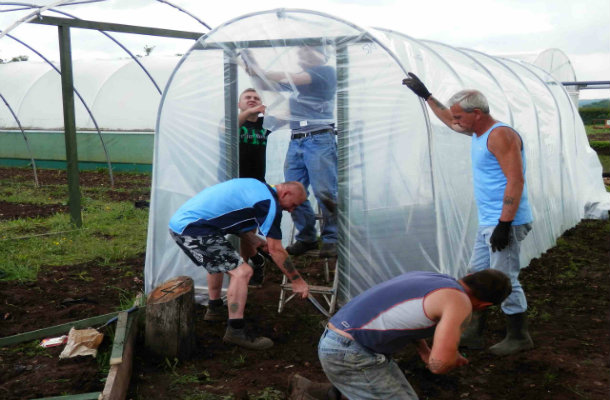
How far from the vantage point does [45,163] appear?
16266mm

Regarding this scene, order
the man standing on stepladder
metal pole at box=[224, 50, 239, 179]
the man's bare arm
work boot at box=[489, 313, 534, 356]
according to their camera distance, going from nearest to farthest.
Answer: the man standing on stepladder → work boot at box=[489, 313, 534, 356] → the man's bare arm → metal pole at box=[224, 50, 239, 179]

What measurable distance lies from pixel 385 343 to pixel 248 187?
5.93ft

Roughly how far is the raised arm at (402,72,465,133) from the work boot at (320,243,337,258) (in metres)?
1.47

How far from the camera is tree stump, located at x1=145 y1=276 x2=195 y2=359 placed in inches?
165

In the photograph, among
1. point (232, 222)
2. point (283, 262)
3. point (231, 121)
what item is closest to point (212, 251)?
point (232, 222)

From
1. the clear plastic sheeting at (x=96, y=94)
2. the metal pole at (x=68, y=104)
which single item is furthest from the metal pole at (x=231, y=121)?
the clear plastic sheeting at (x=96, y=94)

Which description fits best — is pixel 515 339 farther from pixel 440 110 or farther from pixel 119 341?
pixel 119 341

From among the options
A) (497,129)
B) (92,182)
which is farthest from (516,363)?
(92,182)

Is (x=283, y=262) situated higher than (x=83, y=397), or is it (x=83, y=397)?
(x=283, y=262)

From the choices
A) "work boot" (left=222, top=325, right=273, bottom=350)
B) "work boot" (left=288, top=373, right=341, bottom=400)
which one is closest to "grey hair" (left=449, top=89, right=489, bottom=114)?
"work boot" (left=288, top=373, right=341, bottom=400)

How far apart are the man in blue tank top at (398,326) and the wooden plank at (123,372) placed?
1202 mm

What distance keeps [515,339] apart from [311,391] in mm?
1653

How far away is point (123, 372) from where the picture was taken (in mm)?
3697

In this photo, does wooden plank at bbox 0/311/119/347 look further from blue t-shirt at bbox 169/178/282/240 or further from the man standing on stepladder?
the man standing on stepladder
